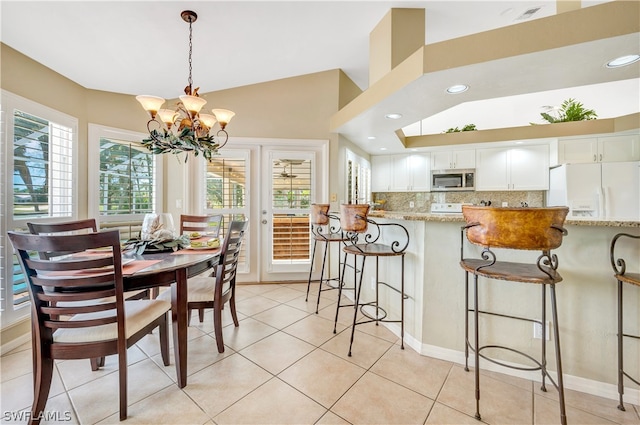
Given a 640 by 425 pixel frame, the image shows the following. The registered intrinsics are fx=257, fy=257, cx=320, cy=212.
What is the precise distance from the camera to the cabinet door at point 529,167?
426cm

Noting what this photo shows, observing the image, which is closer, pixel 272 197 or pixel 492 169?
pixel 272 197

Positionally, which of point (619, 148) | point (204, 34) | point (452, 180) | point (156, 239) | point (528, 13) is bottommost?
point (156, 239)

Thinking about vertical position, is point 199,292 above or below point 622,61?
below

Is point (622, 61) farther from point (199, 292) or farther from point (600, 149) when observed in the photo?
point (199, 292)

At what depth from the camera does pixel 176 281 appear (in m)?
1.65

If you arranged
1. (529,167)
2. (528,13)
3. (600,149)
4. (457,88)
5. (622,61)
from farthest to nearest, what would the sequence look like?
1. (529,167)
2. (600,149)
3. (528,13)
4. (457,88)
5. (622,61)

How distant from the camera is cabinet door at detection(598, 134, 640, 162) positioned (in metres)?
3.66

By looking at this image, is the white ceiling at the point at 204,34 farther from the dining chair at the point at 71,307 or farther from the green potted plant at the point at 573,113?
the green potted plant at the point at 573,113

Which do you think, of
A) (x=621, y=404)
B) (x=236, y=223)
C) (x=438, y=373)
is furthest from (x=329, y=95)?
(x=621, y=404)

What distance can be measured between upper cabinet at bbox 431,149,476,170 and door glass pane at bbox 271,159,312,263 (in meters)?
2.63

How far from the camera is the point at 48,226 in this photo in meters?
1.79

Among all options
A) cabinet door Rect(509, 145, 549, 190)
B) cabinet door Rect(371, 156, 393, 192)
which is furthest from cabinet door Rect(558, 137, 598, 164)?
cabinet door Rect(371, 156, 393, 192)

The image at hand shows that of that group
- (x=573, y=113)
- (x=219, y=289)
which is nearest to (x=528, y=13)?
(x=573, y=113)

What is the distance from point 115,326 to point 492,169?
543 cm
